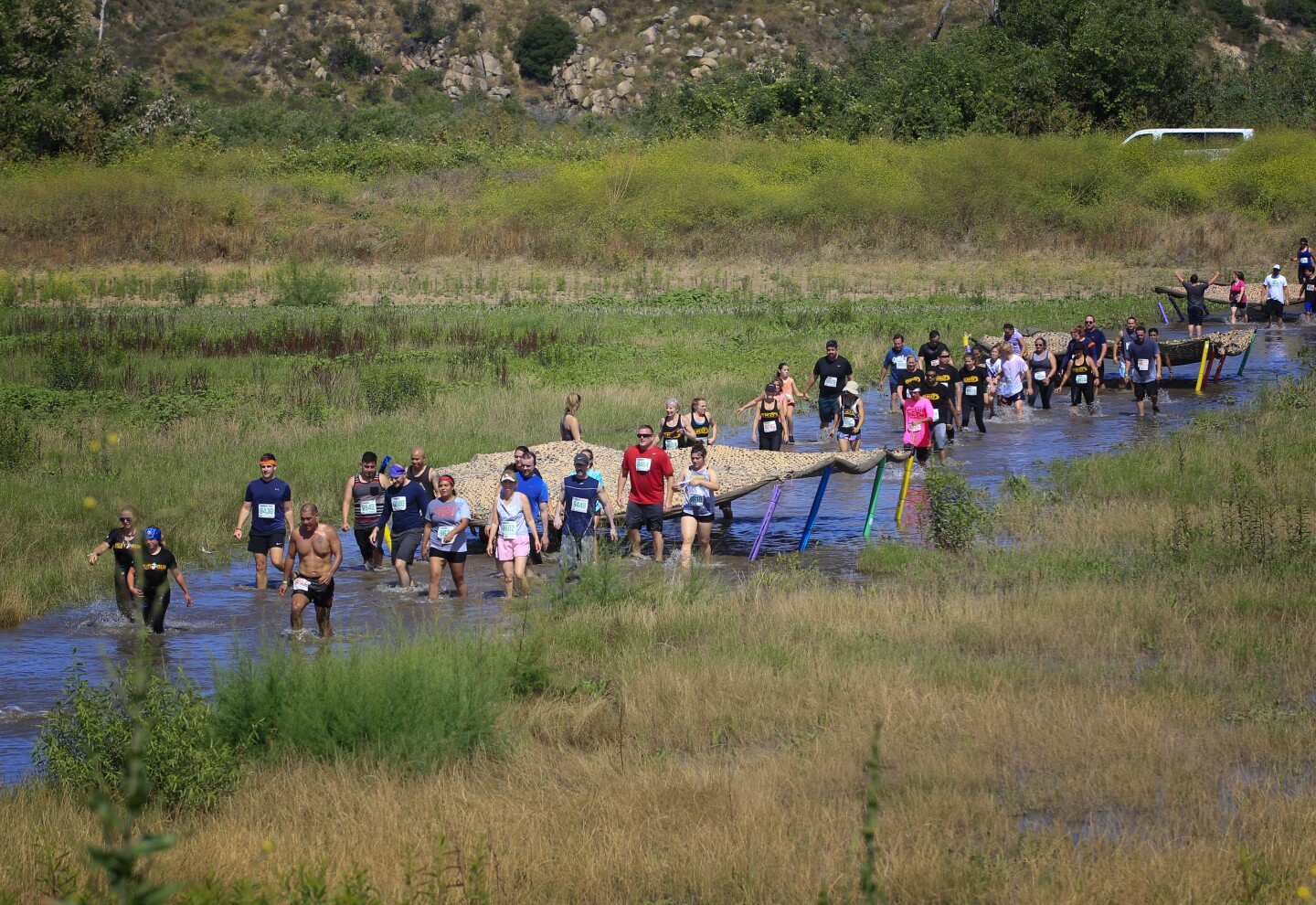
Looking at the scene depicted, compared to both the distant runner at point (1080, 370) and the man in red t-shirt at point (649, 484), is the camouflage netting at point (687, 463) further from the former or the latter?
the distant runner at point (1080, 370)

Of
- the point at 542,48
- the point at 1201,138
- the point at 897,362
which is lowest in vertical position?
the point at 897,362

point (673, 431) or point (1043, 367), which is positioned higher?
point (1043, 367)

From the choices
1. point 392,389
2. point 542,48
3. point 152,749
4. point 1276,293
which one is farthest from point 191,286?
point 542,48

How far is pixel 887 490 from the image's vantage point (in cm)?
1986

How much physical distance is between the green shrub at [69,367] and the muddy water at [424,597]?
11.5 metres

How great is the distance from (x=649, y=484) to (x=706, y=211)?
3600 cm

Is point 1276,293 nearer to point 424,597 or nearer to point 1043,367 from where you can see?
point 1043,367

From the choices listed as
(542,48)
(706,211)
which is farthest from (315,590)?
(542,48)

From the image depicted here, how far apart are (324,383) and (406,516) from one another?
11977 mm

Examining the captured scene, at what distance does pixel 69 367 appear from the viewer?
1038 inches

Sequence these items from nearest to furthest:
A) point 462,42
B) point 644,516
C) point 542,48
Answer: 1. point 644,516
2. point 542,48
3. point 462,42

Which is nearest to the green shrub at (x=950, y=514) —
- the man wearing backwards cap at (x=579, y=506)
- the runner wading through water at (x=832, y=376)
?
the man wearing backwards cap at (x=579, y=506)

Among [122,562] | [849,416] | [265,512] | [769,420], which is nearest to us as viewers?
[122,562]

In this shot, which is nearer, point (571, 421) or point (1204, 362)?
point (571, 421)
